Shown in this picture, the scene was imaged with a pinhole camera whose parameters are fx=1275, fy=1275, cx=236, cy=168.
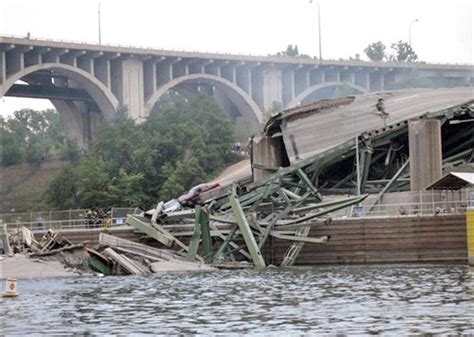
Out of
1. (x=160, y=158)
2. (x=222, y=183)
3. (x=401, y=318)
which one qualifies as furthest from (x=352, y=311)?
(x=160, y=158)

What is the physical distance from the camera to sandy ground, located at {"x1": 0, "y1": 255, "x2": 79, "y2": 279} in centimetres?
5928

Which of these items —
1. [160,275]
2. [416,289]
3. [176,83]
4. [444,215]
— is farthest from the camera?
[176,83]

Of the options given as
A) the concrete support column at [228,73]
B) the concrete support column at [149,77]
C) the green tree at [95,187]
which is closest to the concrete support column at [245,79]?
the concrete support column at [228,73]

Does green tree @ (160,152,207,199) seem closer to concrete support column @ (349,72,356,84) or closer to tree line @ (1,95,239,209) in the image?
tree line @ (1,95,239,209)

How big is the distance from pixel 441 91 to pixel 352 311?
200ft

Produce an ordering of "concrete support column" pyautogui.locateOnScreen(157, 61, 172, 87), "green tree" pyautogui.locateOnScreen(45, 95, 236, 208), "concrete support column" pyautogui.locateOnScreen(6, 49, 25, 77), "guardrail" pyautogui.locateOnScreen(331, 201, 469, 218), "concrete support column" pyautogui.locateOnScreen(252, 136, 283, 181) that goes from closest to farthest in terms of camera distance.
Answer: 1. "guardrail" pyautogui.locateOnScreen(331, 201, 469, 218)
2. "concrete support column" pyautogui.locateOnScreen(252, 136, 283, 181)
3. "green tree" pyautogui.locateOnScreen(45, 95, 236, 208)
4. "concrete support column" pyautogui.locateOnScreen(6, 49, 25, 77)
5. "concrete support column" pyautogui.locateOnScreen(157, 61, 172, 87)

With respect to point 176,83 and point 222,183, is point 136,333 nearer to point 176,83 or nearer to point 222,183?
point 222,183

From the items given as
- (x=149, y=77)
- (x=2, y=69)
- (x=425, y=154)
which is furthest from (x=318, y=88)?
(x=425, y=154)

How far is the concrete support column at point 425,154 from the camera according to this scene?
72312 mm

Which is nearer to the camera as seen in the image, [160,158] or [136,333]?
[136,333]

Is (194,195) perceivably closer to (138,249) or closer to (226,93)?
(138,249)

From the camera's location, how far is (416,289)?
4125 centimetres

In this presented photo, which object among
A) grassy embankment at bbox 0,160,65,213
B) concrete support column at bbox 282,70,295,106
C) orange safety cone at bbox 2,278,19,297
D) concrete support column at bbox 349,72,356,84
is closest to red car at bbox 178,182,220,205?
orange safety cone at bbox 2,278,19,297

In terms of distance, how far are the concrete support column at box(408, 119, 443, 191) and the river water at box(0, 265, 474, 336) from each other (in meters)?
17.3
